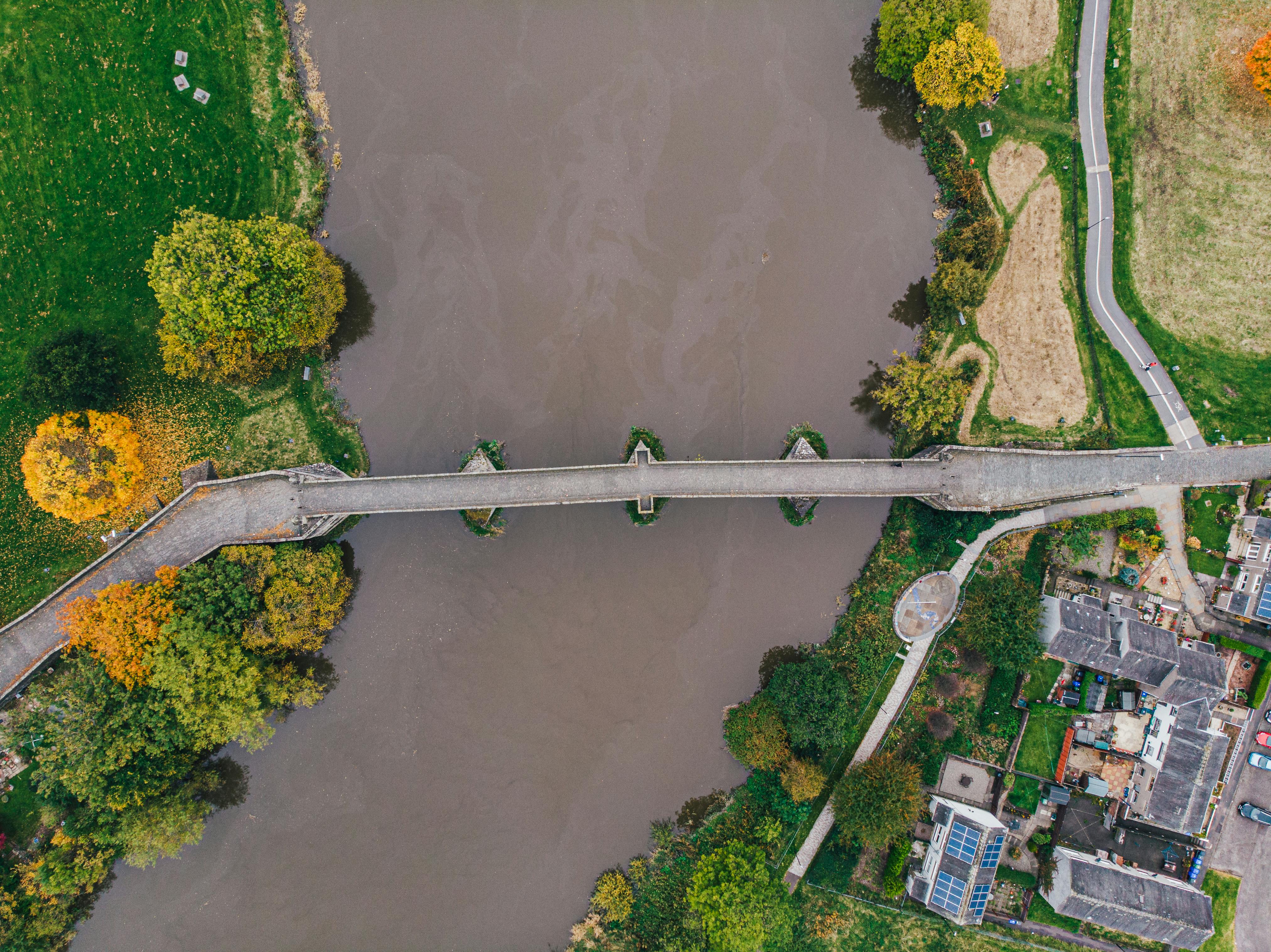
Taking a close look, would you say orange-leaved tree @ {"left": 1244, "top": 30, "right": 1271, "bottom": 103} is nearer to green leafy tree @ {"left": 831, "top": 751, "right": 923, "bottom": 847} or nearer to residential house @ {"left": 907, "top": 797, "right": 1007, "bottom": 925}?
green leafy tree @ {"left": 831, "top": 751, "right": 923, "bottom": 847}

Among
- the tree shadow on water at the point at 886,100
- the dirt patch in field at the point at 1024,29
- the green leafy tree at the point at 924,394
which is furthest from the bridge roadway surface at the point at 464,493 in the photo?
the dirt patch in field at the point at 1024,29

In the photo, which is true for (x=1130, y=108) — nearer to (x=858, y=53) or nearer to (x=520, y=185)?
(x=858, y=53)

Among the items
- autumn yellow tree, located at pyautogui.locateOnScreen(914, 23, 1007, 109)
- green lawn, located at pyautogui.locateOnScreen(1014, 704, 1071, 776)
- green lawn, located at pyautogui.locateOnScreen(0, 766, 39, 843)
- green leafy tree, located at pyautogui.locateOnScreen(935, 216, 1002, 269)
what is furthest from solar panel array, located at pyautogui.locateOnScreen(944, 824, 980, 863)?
green lawn, located at pyautogui.locateOnScreen(0, 766, 39, 843)

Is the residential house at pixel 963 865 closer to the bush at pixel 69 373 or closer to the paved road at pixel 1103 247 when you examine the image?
the paved road at pixel 1103 247

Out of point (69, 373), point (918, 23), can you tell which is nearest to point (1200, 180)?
point (918, 23)

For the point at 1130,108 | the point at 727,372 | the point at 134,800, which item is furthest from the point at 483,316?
the point at 1130,108

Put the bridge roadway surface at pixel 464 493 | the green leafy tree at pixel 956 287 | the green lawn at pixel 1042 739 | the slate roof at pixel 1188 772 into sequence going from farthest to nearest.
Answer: the green lawn at pixel 1042 739 < the green leafy tree at pixel 956 287 < the slate roof at pixel 1188 772 < the bridge roadway surface at pixel 464 493

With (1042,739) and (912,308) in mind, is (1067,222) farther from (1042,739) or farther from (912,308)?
(1042,739)
